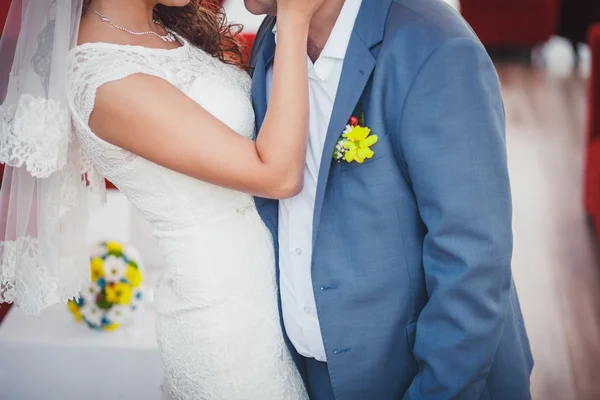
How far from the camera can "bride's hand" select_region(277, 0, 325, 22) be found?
5.05 ft

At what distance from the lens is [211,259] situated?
1.71m

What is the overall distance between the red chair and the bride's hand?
9.21ft

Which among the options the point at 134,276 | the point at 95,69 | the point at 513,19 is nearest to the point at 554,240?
the point at 134,276

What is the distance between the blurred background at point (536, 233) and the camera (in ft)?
8.04

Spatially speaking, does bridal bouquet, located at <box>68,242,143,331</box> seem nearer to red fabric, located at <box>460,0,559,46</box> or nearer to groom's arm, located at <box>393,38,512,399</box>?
groom's arm, located at <box>393,38,512,399</box>

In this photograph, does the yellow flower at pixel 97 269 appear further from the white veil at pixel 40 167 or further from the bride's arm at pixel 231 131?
the bride's arm at pixel 231 131

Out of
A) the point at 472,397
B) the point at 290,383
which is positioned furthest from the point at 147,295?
the point at 472,397

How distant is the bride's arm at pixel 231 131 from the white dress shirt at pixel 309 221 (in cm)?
11

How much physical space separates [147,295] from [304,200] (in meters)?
1.21

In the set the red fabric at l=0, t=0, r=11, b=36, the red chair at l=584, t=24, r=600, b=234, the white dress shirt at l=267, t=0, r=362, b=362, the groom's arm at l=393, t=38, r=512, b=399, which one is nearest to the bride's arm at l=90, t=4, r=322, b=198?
the white dress shirt at l=267, t=0, r=362, b=362

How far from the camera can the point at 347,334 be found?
1.61 meters

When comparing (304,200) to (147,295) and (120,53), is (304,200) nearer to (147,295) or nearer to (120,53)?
(120,53)

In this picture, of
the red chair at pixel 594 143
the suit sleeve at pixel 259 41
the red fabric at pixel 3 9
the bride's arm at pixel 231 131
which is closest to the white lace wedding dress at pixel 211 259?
the bride's arm at pixel 231 131

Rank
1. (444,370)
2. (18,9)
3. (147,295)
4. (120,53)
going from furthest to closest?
(147,295)
(18,9)
(120,53)
(444,370)
